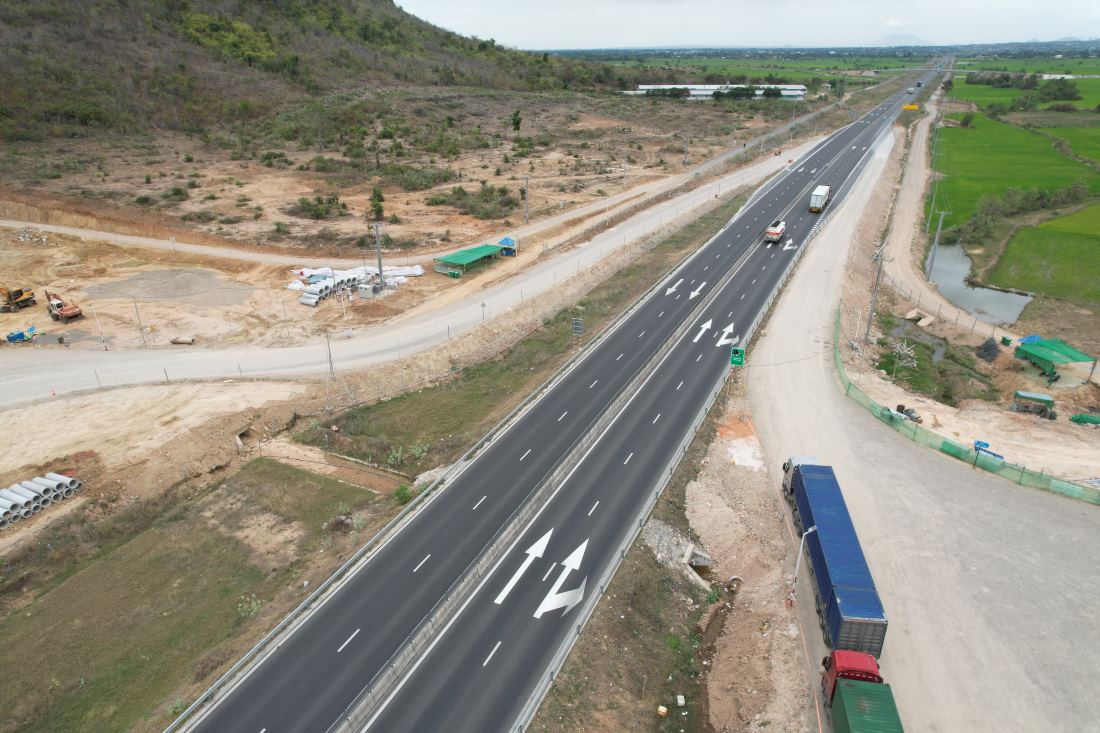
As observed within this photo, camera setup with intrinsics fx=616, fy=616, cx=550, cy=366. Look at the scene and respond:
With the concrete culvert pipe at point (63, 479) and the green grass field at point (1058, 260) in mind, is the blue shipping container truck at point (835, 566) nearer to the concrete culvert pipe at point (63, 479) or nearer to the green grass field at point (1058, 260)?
the concrete culvert pipe at point (63, 479)

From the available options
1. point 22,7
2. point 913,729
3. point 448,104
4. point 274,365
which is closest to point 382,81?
point 448,104

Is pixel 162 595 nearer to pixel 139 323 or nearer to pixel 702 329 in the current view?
pixel 139 323

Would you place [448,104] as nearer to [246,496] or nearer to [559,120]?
[559,120]

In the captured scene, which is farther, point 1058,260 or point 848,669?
point 1058,260

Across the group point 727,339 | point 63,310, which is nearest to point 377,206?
point 63,310

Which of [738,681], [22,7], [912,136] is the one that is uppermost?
[22,7]

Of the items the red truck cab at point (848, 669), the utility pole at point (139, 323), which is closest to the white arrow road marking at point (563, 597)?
the red truck cab at point (848, 669)
